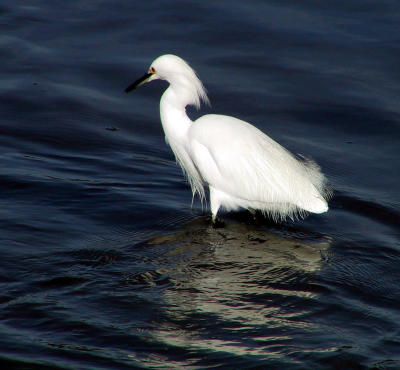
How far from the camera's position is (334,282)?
5.32 m

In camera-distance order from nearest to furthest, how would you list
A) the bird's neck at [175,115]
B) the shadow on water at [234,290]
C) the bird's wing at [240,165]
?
the shadow on water at [234,290], the bird's wing at [240,165], the bird's neck at [175,115]

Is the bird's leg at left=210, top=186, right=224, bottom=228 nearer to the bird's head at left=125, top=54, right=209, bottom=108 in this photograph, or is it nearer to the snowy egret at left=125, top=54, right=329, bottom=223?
the snowy egret at left=125, top=54, right=329, bottom=223

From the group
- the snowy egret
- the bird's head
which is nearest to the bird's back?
the snowy egret

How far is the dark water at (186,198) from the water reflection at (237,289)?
2 cm

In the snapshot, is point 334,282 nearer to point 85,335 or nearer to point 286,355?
point 286,355

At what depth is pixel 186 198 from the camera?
686cm

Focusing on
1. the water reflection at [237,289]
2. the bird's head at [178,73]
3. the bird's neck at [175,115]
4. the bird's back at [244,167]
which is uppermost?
the bird's head at [178,73]

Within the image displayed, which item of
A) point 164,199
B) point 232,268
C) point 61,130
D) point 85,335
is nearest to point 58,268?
point 85,335

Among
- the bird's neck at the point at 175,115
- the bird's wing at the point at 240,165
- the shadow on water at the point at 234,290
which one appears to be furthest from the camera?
the bird's neck at the point at 175,115

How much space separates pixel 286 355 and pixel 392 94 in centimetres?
515

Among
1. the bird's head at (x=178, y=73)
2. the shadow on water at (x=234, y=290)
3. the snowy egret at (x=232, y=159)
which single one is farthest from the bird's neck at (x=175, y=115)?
the shadow on water at (x=234, y=290)

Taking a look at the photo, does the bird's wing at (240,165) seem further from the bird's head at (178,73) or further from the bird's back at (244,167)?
the bird's head at (178,73)

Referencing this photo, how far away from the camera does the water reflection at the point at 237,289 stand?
4508mm

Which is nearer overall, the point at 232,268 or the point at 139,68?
the point at 232,268
